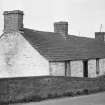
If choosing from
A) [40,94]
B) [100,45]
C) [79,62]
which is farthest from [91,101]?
[100,45]

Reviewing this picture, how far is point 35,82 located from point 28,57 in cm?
571

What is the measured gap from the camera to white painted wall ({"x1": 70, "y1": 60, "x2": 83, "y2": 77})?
2497 cm

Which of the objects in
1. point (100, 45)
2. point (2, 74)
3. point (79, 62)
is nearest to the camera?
point (2, 74)

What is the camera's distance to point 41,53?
Answer: 74.1 ft

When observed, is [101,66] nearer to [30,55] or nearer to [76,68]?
[76,68]

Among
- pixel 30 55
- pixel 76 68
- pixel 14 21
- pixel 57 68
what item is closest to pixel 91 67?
pixel 76 68

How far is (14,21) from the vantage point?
77.7 ft

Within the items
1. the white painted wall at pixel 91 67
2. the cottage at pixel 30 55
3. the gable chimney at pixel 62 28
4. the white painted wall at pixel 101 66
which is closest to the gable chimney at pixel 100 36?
the gable chimney at pixel 62 28

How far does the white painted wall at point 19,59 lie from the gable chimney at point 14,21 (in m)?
0.52

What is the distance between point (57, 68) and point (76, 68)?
10.8ft

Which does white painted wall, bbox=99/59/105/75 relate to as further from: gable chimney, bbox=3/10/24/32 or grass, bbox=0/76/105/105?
gable chimney, bbox=3/10/24/32

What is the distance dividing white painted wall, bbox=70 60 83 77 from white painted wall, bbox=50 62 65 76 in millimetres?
1584

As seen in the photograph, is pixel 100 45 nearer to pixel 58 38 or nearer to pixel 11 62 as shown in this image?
pixel 58 38

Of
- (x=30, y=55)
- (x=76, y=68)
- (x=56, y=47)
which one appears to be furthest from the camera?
(x=56, y=47)
